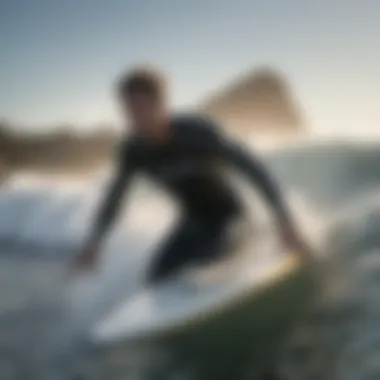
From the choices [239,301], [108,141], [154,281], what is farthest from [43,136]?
[239,301]

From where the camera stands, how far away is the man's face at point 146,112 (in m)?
1.23

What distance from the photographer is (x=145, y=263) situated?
1.21 m

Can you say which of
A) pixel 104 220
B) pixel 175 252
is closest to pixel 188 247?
pixel 175 252

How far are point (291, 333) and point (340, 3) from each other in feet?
1.59

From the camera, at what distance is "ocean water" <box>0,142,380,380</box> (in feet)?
3.77

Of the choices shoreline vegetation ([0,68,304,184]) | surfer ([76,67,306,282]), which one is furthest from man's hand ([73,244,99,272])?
shoreline vegetation ([0,68,304,184])

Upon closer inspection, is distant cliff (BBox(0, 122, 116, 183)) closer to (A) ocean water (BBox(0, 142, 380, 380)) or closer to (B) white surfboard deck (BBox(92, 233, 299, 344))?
(A) ocean water (BBox(0, 142, 380, 380))

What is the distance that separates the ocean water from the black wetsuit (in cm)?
2

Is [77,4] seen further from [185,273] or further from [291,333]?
[291,333]

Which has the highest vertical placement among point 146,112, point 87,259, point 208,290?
point 146,112

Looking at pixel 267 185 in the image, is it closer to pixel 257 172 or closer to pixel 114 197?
pixel 257 172

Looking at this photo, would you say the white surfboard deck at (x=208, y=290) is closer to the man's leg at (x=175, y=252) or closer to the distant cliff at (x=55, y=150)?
the man's leg at (x=175, y=252)

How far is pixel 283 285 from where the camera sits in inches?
46.1

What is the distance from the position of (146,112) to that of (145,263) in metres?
0.21
